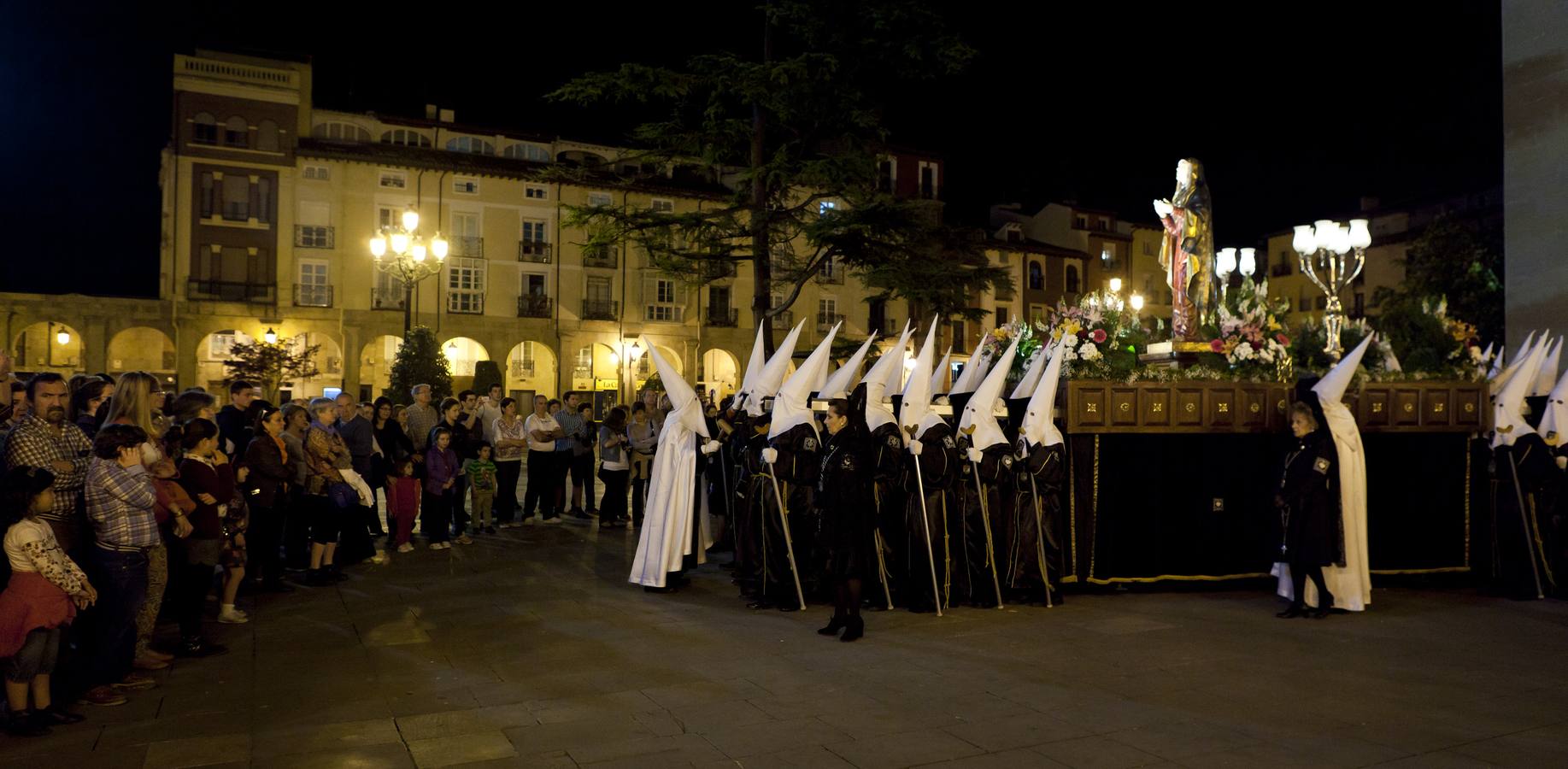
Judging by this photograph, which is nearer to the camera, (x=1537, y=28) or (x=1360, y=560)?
(x=1360, y=560)

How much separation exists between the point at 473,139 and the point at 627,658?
42.0 meters

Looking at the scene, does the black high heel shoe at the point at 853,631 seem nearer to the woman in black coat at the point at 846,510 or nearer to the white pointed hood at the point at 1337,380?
the woman in black coat at the point at 846,510

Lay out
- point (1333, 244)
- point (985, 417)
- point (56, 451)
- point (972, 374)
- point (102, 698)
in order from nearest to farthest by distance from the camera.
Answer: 1. point (102, 698)
2. point (56, 451)
3. point (985, 417)
4. point (972, 374)
5. point (1333, 244)

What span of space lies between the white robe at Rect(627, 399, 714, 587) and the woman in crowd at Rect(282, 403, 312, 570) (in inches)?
132

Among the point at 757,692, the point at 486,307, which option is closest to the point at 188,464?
the point at 757,692

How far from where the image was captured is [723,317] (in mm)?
48750

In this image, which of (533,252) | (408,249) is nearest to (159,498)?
(408,249)

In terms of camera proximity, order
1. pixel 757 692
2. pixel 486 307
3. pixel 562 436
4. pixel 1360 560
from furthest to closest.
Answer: pixel 486 307
pixel 562 436
pixel 1360 560
pixel 757 692

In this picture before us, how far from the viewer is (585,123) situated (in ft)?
166

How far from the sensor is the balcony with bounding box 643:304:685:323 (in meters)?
47.4

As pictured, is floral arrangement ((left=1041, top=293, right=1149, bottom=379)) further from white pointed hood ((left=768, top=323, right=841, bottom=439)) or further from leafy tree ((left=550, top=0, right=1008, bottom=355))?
leafy tree ((left=550, top=0, right=1008, bottom=355))

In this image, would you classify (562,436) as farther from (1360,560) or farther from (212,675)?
(1360,560)

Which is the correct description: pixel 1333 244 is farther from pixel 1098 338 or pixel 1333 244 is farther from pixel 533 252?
pixel 533 252

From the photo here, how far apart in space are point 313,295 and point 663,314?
1494 centimetres
